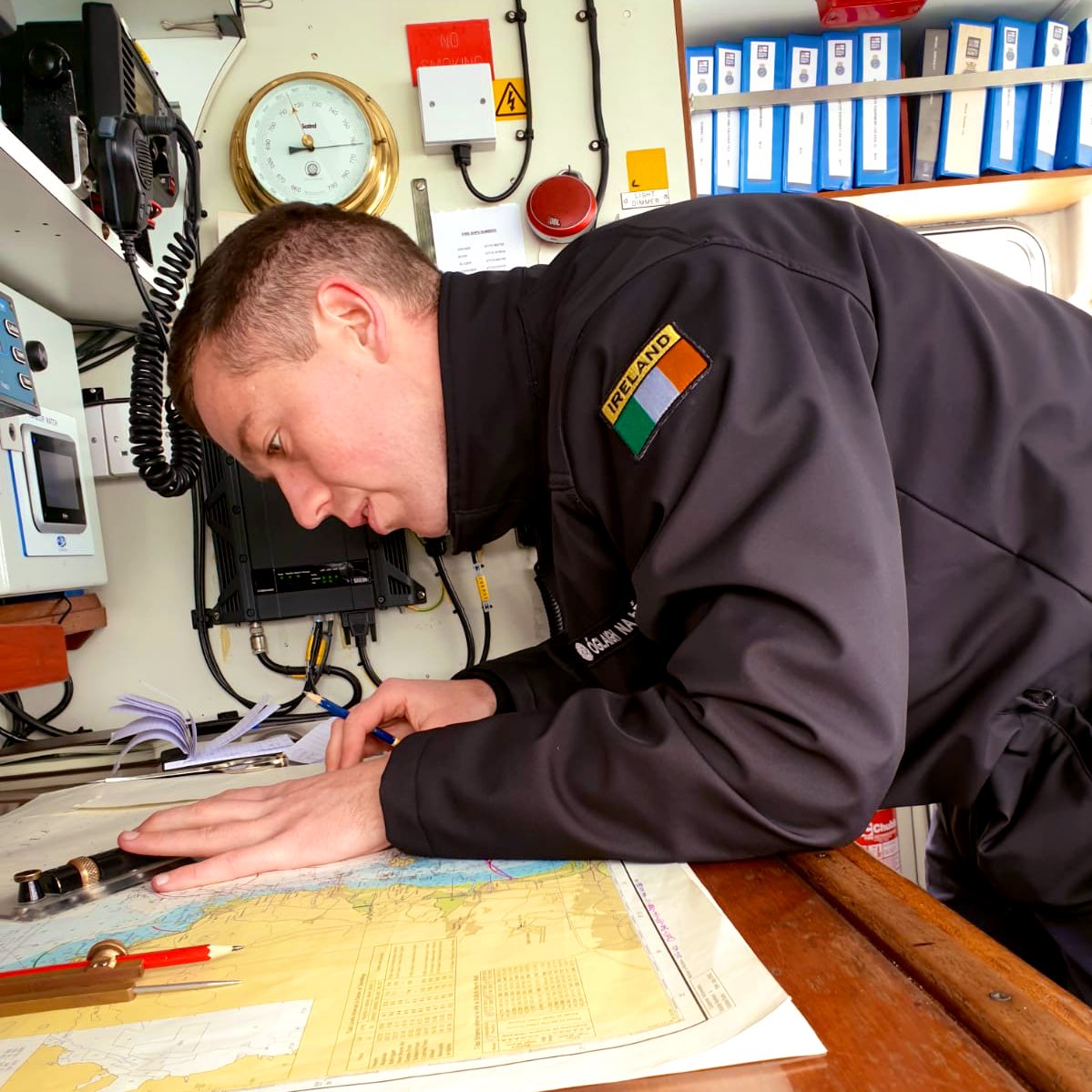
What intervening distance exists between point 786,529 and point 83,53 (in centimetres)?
134

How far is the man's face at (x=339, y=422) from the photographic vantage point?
0.94 meters

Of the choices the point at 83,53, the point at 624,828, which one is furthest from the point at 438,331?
the point at 83,53

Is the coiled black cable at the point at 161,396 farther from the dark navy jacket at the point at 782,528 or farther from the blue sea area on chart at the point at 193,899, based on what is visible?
the blue sea area on chart at the point at 193,899

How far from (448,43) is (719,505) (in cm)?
145

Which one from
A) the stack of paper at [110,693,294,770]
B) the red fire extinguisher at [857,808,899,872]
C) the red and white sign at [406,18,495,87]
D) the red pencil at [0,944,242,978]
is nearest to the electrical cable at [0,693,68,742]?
the stack of paper at [110,693,294,770]

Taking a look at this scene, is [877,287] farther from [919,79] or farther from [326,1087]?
[919,79]

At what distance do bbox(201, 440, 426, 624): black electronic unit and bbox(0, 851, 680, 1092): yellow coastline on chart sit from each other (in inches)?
36.7

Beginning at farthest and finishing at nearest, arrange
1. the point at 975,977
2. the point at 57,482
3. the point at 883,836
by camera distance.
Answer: the point at 883,836 < the point at 57,482 < the point at 975,977

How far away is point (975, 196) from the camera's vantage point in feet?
6.40

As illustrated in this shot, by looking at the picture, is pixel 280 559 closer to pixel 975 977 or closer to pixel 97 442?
pixel 97 442

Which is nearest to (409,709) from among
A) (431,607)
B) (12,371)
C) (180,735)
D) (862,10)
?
(180,735)

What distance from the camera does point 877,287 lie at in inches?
29.2

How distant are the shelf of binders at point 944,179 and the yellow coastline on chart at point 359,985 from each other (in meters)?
1.60

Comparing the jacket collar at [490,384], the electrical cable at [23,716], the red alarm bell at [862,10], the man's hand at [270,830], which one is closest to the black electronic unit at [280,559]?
the electrical cable at [23,716]
